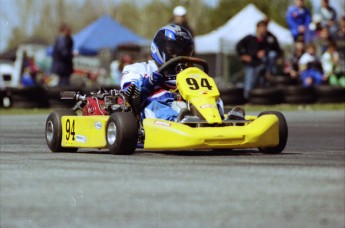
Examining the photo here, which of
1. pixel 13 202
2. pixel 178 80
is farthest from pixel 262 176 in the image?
pixel 178 80

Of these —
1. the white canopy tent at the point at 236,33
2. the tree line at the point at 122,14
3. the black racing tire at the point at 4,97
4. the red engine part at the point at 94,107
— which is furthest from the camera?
the tree line at the point at 122,14

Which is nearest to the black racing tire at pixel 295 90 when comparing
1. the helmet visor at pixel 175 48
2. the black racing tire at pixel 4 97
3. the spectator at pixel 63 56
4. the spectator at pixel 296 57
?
the spectator at pixel 296 57

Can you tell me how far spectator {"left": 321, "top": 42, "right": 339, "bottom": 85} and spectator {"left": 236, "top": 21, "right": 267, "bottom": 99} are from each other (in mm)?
2094

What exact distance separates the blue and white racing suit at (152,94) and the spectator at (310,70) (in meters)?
11.2

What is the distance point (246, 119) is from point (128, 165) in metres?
1.79

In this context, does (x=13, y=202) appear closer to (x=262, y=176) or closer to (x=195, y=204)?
(x=195, y=204)

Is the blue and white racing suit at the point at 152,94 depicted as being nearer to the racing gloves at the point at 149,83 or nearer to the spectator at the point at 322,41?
the racing gloves at the point at 149,83

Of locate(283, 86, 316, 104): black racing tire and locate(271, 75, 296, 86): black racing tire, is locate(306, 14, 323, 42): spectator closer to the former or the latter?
locate(271, 75, 296, 86): black racing tire

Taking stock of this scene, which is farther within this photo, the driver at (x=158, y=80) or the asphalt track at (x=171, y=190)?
the driver at (x=158, y=80)

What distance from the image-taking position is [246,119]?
7938mm

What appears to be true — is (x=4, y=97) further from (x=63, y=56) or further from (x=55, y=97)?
(x=55, y=97)

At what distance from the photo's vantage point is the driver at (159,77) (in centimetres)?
780

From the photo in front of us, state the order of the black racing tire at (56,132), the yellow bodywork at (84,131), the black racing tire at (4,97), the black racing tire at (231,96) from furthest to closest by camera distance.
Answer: the black racing tire at (4,97)
the black racing tire at (231,96)
the black racing tire at (56,132)
the yellow bodywork at (84,131)

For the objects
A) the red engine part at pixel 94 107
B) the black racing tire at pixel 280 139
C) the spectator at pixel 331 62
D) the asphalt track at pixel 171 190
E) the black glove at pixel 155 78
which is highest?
the spectator at pixel 331 62
